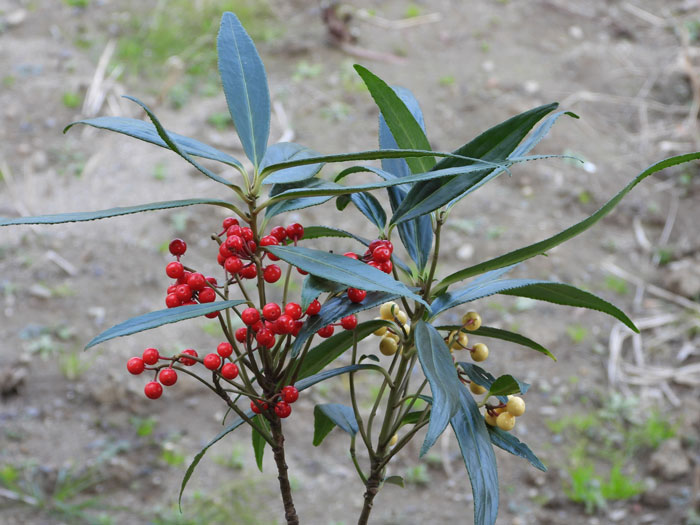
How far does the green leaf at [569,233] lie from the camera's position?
1.87 ft

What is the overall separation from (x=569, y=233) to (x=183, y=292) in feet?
1.11

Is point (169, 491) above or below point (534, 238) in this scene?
below

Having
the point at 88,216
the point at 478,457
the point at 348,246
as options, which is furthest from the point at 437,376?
the point at 348,246

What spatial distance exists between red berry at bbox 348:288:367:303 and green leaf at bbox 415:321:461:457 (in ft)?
0.21

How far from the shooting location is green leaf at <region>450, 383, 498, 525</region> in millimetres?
660

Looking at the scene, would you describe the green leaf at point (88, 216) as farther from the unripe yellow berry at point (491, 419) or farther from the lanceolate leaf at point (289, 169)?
the unripe yellow berry at point (491, 419)

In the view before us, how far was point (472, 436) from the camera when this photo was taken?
706mm

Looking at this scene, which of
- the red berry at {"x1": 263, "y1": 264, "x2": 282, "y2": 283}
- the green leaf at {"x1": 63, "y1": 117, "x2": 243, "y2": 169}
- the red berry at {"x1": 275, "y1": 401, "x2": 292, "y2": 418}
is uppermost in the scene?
the green leaf at {"x1": 63, "y1": 117, "x2": 243, "y2": 169}

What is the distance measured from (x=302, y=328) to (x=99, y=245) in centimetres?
214

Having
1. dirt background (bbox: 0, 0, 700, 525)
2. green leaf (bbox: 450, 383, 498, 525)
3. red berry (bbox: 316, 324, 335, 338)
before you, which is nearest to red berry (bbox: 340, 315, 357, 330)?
red berry (bbox: 316, 324, 335, 338)

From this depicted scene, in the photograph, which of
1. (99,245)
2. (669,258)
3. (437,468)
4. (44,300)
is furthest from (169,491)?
(669,258)

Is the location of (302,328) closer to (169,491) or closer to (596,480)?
(169,491)

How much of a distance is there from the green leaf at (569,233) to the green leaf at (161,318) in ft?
0.74

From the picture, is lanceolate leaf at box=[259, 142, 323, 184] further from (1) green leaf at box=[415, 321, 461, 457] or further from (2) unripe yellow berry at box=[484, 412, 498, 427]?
(2) unripe yellow berry at box=[484, 412, 498, 427]
